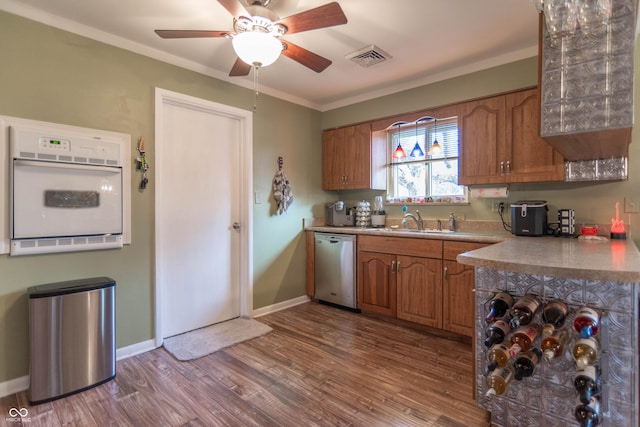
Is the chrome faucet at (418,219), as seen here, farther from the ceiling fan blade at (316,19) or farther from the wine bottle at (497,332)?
the ceiling fan blade at (316,19)

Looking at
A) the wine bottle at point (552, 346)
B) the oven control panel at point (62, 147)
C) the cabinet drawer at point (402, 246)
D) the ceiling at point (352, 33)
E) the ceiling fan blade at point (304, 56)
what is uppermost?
the ceiling at point (352, 33)

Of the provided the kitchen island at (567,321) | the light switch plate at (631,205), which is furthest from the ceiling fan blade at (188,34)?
the light switch plate at (631,205)

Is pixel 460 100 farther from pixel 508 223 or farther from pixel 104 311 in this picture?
pixel 104 311

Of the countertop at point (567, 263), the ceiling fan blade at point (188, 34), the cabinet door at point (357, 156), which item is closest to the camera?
the countertop at point (567, 263)

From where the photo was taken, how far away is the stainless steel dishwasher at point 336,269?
11.6 ft

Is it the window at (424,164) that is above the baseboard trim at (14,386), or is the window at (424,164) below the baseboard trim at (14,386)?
above

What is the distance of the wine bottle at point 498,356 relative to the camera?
132 centimetres

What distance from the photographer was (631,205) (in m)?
2.38

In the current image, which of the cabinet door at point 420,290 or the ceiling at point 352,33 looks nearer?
the ceiling at point 352,33

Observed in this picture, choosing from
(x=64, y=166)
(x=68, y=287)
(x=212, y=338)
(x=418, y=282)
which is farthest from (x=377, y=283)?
(x=64, y=166)

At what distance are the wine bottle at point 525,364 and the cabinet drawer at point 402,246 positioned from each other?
156 centimetres

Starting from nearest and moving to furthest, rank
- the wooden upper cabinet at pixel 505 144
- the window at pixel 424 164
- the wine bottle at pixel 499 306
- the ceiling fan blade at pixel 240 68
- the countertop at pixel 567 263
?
1. the countertop at pixel 567 263
2. the wine bottle at pixel 499 306
3. the ceiling fan blade at pixel 240 68
4. the wooden upper cabinet at pixel 505 144
5. the window at pixel 424 164

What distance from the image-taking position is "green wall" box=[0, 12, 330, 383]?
81.7 inches

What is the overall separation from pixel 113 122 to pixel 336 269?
251cm
